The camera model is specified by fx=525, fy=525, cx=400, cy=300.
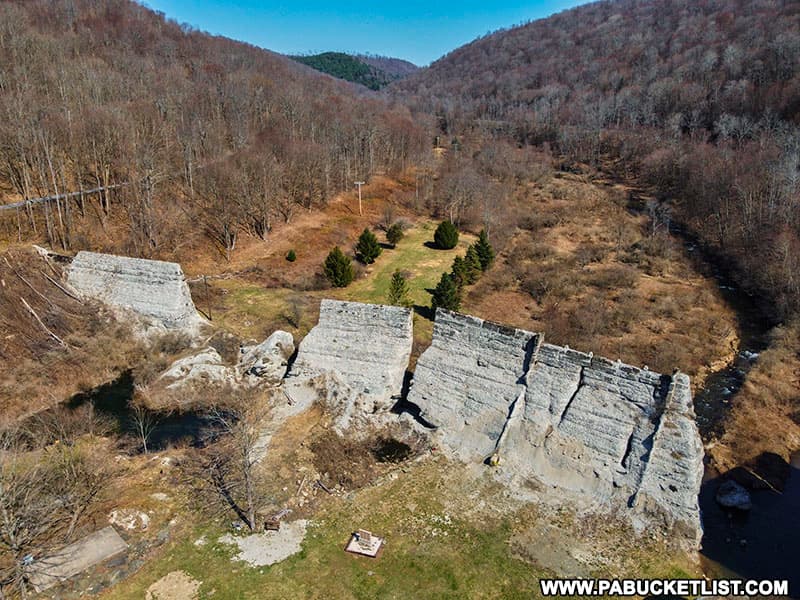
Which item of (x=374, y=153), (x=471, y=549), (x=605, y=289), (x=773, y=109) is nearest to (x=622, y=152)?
(x=773, y=109)

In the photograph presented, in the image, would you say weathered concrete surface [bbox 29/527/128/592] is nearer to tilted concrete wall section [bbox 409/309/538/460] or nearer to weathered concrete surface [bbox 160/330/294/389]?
weathered concrete surface [bbox 160/330/294/389]

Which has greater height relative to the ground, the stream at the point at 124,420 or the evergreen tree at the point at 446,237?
the evergreen tree at the point at 446,237


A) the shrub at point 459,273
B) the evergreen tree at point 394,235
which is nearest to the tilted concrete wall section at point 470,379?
the shrub at point 459,273

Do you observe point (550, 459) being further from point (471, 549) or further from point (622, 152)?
point (622, 152)

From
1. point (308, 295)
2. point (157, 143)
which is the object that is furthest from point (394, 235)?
point (157, 143)

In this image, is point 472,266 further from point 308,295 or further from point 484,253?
point 308,295

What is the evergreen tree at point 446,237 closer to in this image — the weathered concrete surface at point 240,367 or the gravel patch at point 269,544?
the weathered concrete surface at point 240,367
